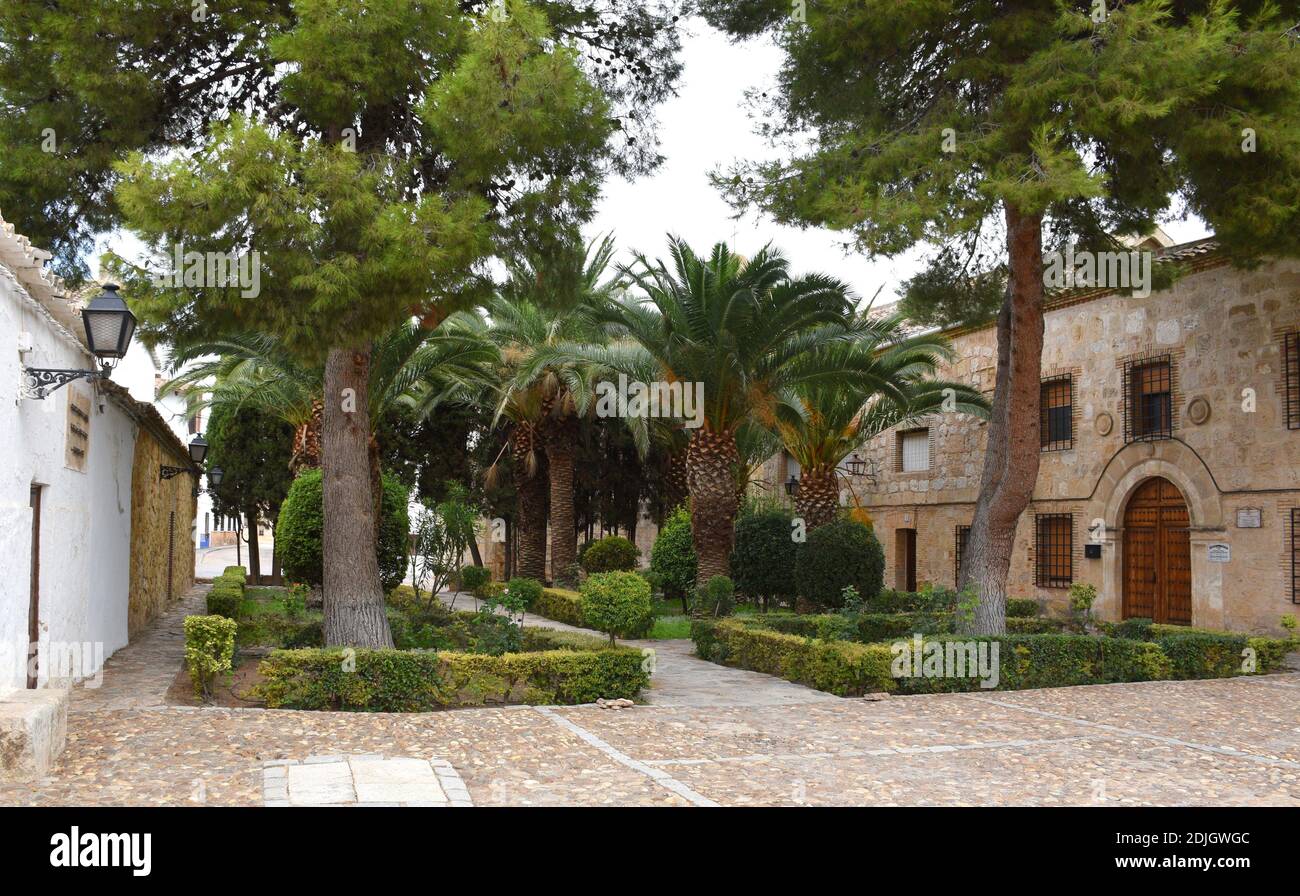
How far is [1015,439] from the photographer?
38.6 feet

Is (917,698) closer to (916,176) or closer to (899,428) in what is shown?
(916,176)

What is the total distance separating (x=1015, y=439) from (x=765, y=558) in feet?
25.3

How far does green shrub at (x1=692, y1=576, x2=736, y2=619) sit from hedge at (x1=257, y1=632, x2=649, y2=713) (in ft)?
19.4

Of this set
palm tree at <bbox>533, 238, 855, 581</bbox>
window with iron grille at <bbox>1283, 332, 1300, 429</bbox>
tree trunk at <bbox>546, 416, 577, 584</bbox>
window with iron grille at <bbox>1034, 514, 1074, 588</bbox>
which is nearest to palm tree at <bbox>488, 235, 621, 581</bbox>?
tree trunk at <bbox>546, 416, 577, 584</bbox>

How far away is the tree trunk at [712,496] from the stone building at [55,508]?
7.60 meters

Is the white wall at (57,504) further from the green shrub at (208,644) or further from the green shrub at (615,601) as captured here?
the green shrub at (615,601)

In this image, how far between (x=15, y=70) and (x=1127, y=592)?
16792 millimetres

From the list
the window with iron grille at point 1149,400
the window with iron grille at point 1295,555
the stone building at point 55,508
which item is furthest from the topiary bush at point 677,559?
the window with iron grille at point 1295,555

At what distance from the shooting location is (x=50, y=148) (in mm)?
9992

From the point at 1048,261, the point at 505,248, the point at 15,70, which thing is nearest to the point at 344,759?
the point at 505,248

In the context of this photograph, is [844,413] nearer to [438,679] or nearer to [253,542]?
[438,679]

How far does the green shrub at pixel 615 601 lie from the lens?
1076 cm

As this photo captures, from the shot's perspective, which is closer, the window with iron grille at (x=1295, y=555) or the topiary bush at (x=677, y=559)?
the window with iron grille at (x=1295, y=555)

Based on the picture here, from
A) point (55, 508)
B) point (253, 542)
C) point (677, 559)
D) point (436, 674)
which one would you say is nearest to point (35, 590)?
point (55, 508)
